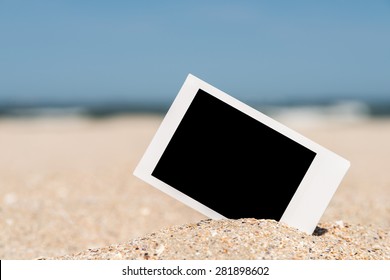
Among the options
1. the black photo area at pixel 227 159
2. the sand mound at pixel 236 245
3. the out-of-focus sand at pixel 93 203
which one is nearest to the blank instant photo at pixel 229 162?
the black photo area at pixel 227 159

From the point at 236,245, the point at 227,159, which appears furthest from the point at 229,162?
the point at 236,245

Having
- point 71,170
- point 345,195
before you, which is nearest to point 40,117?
point 71,170

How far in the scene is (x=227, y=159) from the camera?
114 inches

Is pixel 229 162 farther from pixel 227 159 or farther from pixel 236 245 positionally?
pixel 236 245

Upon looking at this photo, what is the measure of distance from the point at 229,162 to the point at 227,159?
2 cm

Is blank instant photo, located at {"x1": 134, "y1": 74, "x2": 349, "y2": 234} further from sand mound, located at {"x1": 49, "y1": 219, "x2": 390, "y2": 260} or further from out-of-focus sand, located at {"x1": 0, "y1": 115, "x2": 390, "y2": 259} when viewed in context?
out-of-focus sand, located at {"x1": 0, "y1": 115, "x2": 390, "y2": 259}

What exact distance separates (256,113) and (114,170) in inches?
164

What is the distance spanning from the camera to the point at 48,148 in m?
10.6

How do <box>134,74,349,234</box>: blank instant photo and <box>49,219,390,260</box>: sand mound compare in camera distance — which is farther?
<box>134,74,349,234</box>: blank instant photo

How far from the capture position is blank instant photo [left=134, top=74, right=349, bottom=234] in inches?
113

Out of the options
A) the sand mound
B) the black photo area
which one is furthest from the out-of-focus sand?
the black photo area

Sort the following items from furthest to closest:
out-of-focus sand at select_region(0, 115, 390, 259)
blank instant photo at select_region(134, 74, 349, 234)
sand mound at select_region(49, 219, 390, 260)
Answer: out-of-focus sand at select_region(0, 115, 390, 259)
blank instant photo at select_region(134, 74, 349, 234)
sand mound at select_region(49, 219, 390, 260)

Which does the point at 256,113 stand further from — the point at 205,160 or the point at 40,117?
the point at 40,117
